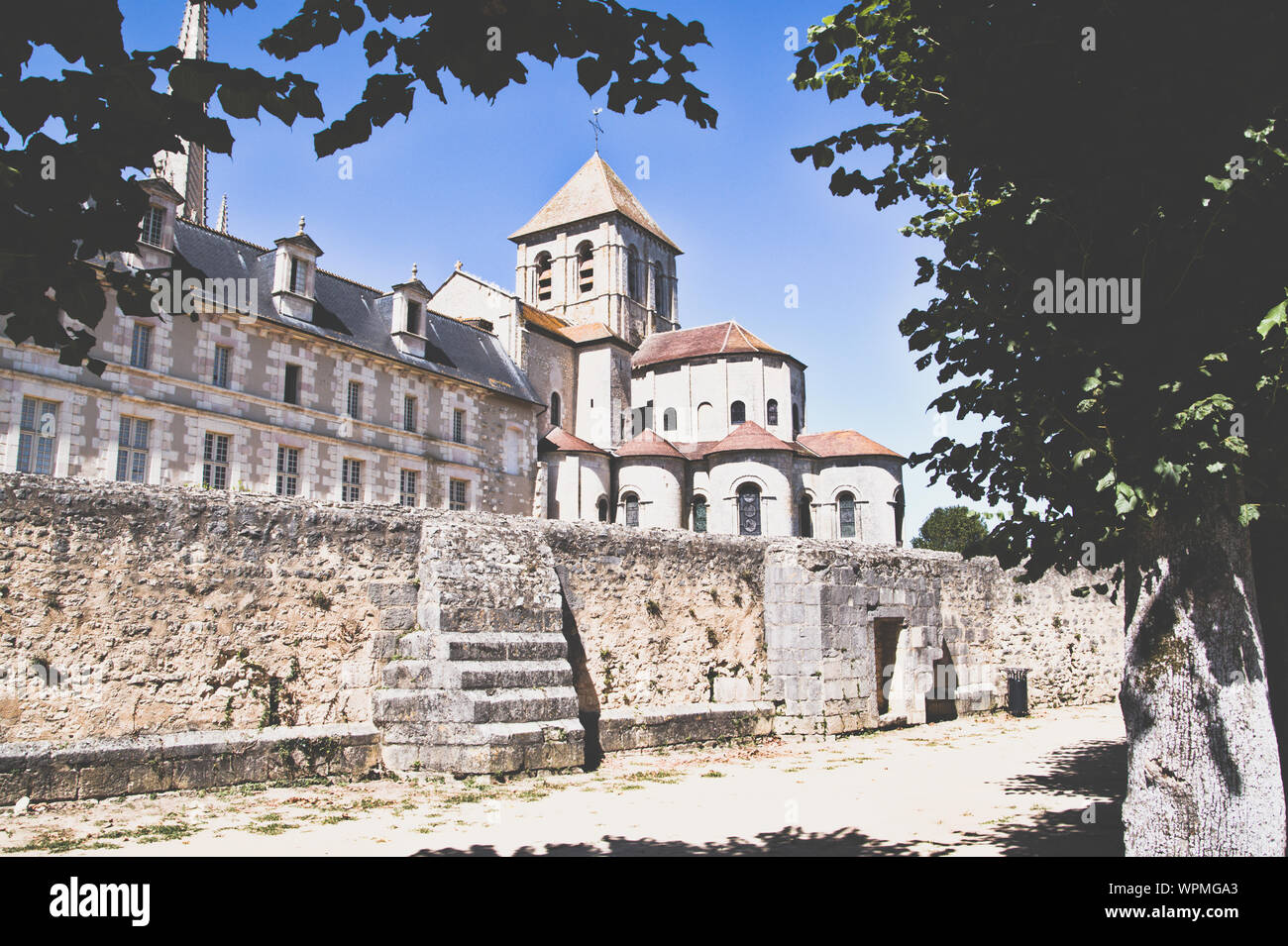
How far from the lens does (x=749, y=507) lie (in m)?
32.0

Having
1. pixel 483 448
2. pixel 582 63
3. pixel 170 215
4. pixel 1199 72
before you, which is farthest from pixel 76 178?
pixel 483 448

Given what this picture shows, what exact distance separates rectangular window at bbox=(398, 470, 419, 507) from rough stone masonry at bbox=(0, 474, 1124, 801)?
49.4 feet

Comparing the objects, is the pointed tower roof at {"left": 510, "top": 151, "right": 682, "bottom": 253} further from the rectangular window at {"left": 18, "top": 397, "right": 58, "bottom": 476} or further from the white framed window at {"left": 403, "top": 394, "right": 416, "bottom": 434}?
the rectangular window at {"left": 18, "top": 397, "right": 58, "bottom": 476}

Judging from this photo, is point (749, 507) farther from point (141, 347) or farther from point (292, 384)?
point (141, 347)

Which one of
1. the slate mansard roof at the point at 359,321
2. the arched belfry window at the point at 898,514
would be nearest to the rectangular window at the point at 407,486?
the slate mansard roof at the point at 359,321

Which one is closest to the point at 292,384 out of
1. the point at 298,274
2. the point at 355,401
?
the point at 355,401

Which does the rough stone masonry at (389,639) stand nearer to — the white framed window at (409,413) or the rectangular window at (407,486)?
the rectangular window at (407,486)

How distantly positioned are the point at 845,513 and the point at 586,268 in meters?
19.7

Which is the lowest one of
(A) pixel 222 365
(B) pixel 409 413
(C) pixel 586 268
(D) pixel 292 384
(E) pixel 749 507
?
(E) pixel 749 507

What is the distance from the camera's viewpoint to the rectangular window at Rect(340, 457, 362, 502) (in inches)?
969

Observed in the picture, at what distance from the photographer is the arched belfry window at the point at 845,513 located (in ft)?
109

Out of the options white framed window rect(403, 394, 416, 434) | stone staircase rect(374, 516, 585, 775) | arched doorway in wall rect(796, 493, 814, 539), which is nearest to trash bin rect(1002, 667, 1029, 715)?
stone staircase rect(374, 516, 585, 775)

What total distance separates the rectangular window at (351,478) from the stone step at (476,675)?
51.7ft
